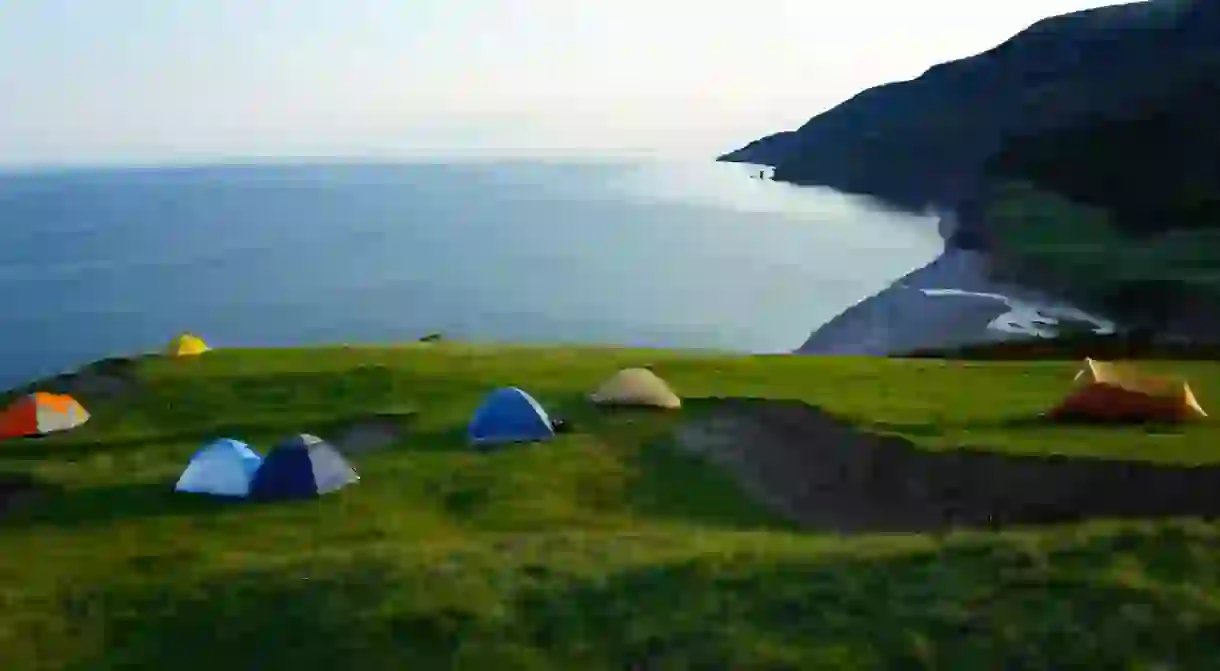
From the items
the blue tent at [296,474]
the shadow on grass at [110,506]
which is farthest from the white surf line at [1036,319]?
the shadow on grass at [110,506]

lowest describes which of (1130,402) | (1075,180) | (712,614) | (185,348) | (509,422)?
(185,348)

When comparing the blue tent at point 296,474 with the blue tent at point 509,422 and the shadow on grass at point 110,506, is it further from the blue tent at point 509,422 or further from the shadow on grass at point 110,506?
the blue tent at point 509,422

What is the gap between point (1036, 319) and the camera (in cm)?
6681

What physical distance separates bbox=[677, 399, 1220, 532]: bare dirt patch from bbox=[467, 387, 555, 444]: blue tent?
3552 millimetres

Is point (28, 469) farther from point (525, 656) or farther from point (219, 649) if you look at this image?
point (525, 656)

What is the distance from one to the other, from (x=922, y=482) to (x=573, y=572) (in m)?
10.1

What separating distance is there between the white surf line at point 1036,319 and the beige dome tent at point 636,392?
36.5 m

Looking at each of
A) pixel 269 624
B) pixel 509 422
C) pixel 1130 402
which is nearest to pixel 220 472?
pixel 509 422

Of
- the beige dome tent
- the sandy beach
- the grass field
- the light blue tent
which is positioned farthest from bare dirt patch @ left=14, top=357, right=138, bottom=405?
the sandy beach

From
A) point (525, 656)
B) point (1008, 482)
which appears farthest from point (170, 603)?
point (1008, 482)

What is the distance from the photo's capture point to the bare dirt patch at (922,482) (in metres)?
20.0

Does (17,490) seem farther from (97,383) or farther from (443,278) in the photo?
(443,278)

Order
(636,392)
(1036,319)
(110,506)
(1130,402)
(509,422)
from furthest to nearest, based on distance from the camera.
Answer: (1036,319) → (636,392) → (509,422) → (1130,402) → (110,506)

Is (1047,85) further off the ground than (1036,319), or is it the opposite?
(1047,85)
